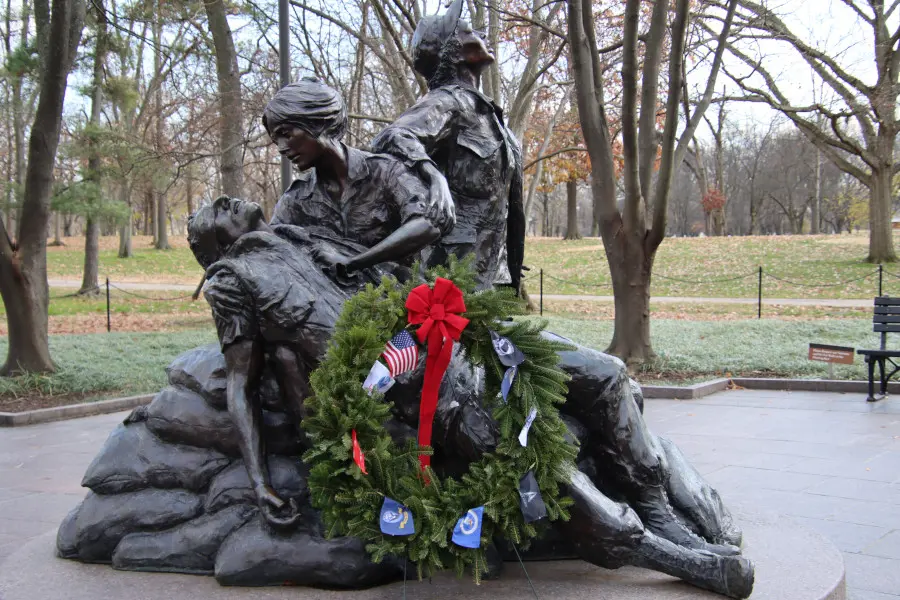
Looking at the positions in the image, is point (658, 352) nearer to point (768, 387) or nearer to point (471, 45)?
point (768, 387)

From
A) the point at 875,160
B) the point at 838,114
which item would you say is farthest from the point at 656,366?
the point at 875,160

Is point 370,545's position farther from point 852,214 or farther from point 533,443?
point 852,214

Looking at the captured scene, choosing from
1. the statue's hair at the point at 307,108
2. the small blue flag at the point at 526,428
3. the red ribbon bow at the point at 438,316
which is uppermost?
the statue's hair at the point at 307,108

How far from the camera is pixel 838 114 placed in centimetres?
2180

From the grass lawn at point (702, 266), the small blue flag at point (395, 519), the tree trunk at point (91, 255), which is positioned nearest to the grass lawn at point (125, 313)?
the tree trunk at point (91, 255)

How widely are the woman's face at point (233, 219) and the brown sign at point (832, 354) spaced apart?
25.4 ft

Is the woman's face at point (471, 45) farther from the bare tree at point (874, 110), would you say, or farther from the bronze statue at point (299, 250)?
the bare tree at point (874, 110)

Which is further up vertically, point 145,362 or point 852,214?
point 852,214

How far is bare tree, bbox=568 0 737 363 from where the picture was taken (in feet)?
31.7

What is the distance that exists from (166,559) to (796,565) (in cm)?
260

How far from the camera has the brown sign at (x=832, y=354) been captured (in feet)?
30.3

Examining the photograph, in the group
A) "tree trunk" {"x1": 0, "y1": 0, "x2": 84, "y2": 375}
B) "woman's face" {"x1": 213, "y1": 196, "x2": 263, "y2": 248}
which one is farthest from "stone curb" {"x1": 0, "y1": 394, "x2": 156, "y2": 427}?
"woman's face" {"x1": 213, "y1": 196, "x2": 263, "y2": 248}

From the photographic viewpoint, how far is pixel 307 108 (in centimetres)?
335

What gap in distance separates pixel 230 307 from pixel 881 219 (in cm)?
2522
